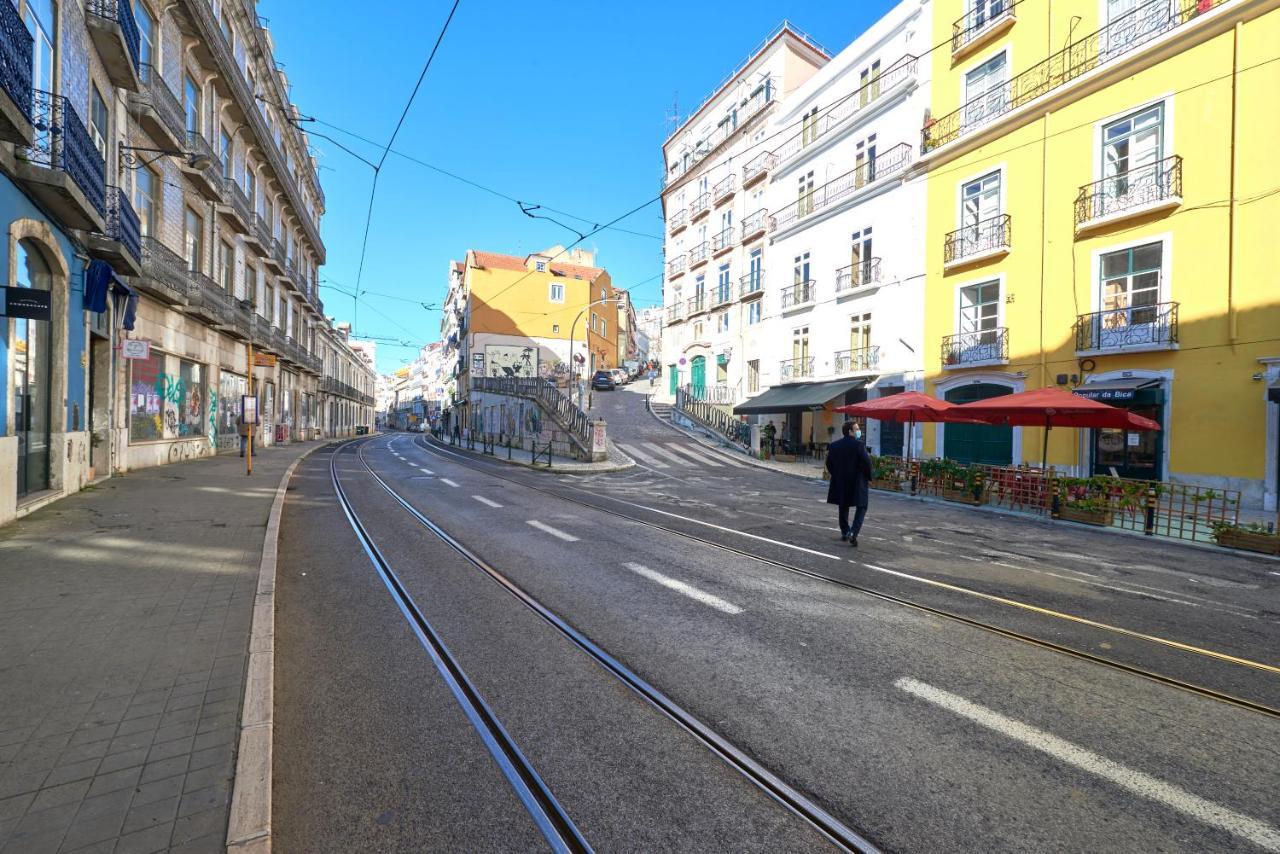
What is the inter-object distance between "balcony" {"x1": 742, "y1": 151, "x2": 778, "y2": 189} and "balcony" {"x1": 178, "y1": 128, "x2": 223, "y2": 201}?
24.2 metres

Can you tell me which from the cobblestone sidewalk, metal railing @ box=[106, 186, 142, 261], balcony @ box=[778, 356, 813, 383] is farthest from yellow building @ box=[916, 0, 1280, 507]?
metal railing @ box=[106, 186, 142, 261]

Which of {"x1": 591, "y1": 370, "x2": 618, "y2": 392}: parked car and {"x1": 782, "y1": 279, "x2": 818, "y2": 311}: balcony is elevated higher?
{"x1": 782, "y1": 279, "x2": 818, "y2": 311}: balcony

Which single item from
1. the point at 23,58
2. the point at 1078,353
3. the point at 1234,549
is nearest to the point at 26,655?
the point at 23,58

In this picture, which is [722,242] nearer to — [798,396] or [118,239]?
[798,396]

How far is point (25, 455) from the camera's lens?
9.06 m

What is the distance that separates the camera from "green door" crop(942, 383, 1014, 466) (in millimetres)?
18719

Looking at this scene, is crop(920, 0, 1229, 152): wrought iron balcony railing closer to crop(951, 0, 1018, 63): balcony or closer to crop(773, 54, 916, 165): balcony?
crop(951, 0, 1018, 63): balcony

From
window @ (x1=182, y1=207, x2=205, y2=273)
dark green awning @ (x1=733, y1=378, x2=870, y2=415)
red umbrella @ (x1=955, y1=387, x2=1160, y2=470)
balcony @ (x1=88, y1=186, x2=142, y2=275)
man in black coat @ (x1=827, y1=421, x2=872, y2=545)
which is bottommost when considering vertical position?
man in black coat @ (x1=827, y1=421, x2=872, y2=545)

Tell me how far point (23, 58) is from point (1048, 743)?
13.3 m

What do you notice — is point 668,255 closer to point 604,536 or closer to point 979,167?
point 979,167

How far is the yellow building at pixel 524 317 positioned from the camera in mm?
50875

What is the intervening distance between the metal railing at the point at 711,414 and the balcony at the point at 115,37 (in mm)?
23779

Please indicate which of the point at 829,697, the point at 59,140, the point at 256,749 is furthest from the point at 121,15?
the point at 829,697

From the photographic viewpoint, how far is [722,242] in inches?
1372
